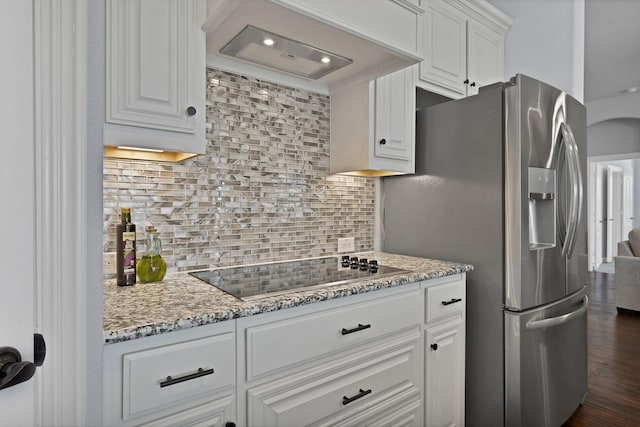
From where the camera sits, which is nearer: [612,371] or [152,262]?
[152,262]

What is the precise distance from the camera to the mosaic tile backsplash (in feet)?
5.21

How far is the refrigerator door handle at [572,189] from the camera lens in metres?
1.96

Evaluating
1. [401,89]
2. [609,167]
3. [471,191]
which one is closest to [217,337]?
[471,191]

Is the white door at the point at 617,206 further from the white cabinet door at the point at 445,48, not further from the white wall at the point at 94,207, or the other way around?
the white wall at the point at 94,207

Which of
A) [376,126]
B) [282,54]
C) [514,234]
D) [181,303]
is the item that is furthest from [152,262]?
[514,234]

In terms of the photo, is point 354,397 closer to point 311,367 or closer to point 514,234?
point 311,367

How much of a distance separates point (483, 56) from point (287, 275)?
2.06 metres

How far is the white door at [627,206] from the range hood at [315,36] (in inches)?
358

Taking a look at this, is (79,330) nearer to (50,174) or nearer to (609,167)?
(50,174)

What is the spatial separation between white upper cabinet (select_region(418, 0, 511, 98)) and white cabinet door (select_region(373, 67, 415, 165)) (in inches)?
5.9

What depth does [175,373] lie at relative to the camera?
1.01 metres

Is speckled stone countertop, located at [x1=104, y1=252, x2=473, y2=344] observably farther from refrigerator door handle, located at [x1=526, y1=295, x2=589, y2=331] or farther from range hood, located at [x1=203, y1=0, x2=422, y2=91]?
range hood, located at [x1=203, y1=0, x2=422, y2=91]

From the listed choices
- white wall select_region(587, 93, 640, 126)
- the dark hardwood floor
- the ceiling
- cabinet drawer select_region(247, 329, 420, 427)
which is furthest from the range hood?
white wall select_region(587, 93, 640, 126)

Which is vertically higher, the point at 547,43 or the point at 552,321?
the point at 547,43
